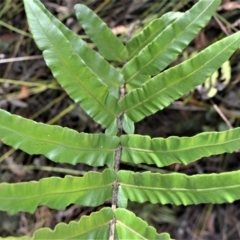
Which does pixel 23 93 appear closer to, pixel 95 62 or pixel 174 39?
pixel 95 62

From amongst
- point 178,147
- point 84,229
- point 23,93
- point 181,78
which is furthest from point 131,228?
point 23,93

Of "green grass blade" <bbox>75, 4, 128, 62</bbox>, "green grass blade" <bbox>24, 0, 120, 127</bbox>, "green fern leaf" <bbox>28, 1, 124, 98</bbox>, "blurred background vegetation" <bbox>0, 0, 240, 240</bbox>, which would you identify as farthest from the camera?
"blurred background vegetation" <bbox>0, 0, 240, 240</bbox>

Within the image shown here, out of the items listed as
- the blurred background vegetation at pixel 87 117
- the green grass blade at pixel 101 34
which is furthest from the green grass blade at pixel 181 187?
the blurred background vegetation at pixel 87 117

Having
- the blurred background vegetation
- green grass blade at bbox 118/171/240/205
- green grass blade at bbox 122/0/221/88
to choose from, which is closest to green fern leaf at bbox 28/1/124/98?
green grass blade at bbox 122/0/221/88

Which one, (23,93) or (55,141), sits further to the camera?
(23,93)

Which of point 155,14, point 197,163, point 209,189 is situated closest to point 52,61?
point 209,189

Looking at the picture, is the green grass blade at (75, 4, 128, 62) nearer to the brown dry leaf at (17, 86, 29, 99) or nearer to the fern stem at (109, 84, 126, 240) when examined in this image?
the fern stem at (109, 84, 126, 240)
